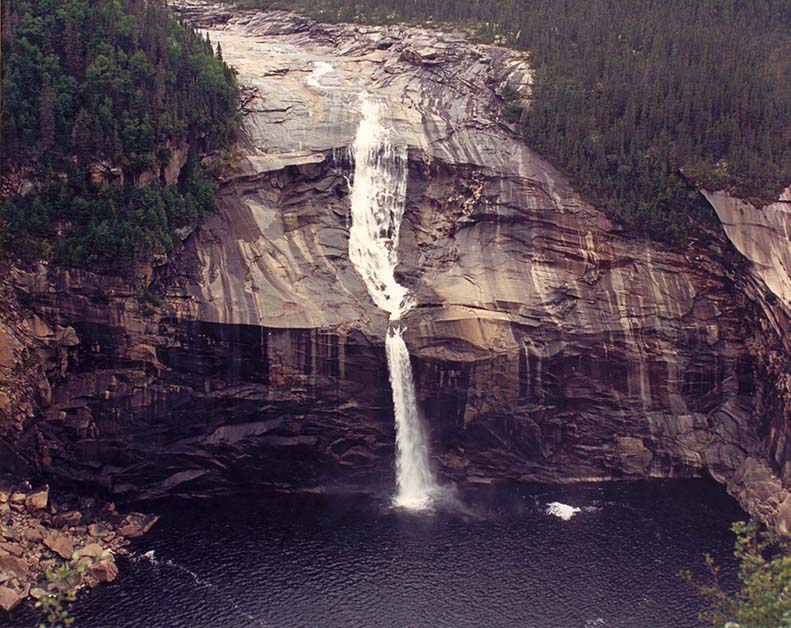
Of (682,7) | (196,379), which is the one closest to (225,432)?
(196,379)

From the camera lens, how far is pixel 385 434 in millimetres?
66375

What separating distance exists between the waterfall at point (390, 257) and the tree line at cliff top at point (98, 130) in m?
11.1

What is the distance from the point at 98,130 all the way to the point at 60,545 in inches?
1082

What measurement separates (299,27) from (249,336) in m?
47.6

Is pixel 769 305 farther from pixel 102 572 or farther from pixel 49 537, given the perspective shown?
pixel 49 537

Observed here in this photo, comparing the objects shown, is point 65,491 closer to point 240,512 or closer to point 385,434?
point 240,512

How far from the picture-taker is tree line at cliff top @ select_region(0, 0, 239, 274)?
6034 cm

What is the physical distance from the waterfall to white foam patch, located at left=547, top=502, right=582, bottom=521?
28.0 feet

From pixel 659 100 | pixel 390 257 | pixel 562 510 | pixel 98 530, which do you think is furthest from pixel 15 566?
pixel 659 100

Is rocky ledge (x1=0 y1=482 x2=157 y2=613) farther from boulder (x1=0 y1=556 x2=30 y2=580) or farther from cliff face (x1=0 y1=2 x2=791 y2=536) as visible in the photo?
cliff face (x1=0 y1=2 x2=791 y2=536)

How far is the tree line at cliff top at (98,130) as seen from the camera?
198ft

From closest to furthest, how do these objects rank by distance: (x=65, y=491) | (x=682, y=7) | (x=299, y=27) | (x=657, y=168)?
(x=65, y=491)
(x=657, y=168)
(x=682, y=7)
(x=299, y=27)

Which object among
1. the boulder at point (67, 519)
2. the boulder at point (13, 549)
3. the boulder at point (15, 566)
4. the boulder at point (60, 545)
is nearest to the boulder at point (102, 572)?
the boulder at point (60, 545)

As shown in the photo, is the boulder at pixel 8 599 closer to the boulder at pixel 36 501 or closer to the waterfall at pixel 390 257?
the boulder at pixel 36 501
